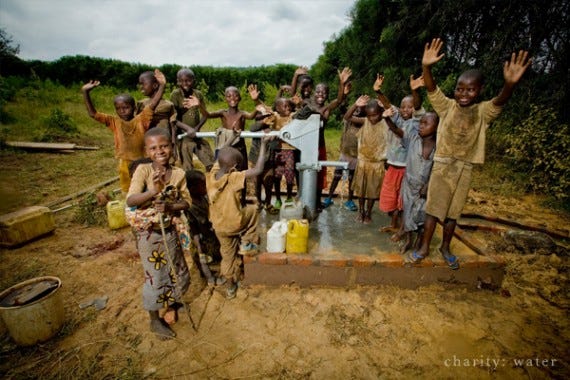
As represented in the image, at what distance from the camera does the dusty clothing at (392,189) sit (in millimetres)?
3400

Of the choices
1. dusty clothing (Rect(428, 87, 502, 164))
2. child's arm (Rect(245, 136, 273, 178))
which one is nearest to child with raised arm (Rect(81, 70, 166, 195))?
child's arm (Rect(245, 136, 273, 178))

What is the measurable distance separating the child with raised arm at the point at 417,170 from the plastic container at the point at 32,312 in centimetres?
334

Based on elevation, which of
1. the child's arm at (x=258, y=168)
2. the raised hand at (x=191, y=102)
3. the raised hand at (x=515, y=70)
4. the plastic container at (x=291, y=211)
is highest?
the raised hand at (x=515, y=70)

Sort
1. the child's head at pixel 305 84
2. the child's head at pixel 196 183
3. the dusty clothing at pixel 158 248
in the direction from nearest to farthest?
the dusty clothing at pixel 158 248
the child's head at pixel 196 183
the child's head at pixel 305 84

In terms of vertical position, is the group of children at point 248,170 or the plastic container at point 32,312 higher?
the group of children at point 248,170

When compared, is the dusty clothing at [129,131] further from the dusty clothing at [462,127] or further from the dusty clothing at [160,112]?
the dusty clothing at [462,127]

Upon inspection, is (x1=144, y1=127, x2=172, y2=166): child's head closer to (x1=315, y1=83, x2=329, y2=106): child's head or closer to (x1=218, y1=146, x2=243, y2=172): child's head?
(x1=218, y1=146, x2=243, y2=172): child's head

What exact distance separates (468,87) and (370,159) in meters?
1.43

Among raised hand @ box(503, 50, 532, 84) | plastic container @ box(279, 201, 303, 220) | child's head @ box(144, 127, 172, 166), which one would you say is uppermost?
raised hand @ box(503, 50, 532, 84)

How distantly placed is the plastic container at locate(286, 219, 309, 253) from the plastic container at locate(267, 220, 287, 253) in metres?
0.05

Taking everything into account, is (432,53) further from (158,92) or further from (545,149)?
(545,149)

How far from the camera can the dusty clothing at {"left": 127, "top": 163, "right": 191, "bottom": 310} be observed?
227cm

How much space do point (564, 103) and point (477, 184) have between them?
228 centimetres

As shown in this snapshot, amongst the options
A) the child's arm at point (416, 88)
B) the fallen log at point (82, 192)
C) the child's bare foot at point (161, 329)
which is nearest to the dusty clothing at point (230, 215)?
the child's bare foot at point (161, 329)
